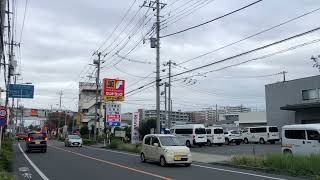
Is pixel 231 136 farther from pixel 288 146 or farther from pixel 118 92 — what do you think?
pixel 288 146

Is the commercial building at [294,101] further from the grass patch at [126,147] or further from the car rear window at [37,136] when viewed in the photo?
the car rear window at [37,136]

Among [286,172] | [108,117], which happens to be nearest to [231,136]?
[108,117]

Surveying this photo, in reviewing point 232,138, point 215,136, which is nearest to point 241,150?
point 215,136

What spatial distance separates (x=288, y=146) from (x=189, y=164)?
227 inches

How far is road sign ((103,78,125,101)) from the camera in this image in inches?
2210

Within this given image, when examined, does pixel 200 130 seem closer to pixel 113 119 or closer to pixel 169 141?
pixel 113 119

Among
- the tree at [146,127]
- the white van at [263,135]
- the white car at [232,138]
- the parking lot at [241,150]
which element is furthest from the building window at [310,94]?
the tree at [146,127]

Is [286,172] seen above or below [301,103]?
below

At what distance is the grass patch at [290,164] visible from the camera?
1855 centimetres

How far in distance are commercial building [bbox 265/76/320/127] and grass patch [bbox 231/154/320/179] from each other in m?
24.6

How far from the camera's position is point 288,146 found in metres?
25.5

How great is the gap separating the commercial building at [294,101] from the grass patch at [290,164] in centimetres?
2463

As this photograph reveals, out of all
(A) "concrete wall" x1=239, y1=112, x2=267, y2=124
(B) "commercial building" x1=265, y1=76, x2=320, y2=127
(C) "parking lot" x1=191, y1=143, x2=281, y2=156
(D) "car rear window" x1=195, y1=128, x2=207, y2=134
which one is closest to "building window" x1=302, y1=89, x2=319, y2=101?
(B) "commercial building" x1=265, y1=76, x2=320, y2=127

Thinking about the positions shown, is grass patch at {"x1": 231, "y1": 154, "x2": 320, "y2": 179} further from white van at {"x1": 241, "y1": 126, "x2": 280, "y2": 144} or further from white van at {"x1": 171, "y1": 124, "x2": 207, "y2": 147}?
white van at {"x1": 241, "y1": 126, "x2": 280, "y2": 144}
